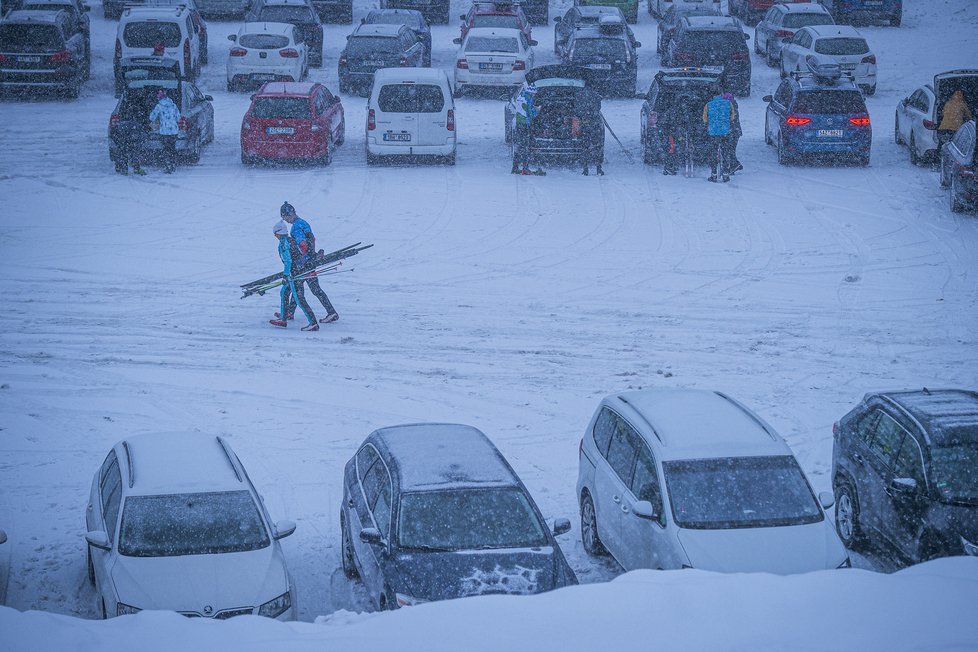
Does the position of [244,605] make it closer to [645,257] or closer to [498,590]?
[498,590]

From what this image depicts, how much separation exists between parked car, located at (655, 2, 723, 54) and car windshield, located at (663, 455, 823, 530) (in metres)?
23.3

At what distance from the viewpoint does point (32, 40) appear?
27.0m

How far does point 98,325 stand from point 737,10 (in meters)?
28.3

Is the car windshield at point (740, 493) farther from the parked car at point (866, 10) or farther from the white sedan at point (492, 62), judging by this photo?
the parked car at point (866, 10)

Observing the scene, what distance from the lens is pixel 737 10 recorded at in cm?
3847

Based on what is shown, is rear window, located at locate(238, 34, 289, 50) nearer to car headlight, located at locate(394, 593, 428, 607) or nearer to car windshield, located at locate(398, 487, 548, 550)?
car windshield, located at locate(398, 487, 548, 550)

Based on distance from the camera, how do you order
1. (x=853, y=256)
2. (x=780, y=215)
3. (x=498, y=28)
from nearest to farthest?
1. (x=853, y=256)
2. (x=780, y=215)
3. (x=498, y=28)

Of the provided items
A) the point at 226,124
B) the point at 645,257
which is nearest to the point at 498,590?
the point at 645,257

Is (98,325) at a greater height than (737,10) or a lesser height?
lesser

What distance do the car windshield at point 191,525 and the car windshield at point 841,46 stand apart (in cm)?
2239

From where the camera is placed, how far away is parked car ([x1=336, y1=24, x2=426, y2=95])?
91.8 ft

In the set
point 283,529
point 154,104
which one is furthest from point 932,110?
point 283,529

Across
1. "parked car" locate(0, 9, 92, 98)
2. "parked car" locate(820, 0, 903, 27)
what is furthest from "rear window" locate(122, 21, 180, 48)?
"parked car" locate(820, 0, 903, 27)

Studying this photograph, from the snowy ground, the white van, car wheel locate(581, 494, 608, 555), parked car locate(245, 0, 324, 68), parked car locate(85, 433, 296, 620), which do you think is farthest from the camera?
parked car locate(245, 0, 324, 68)
